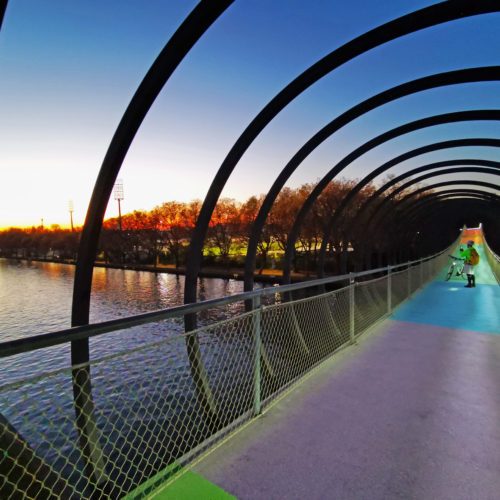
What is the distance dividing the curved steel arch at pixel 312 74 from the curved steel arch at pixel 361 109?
160 cm

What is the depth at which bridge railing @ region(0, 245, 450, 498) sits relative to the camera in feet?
8.03

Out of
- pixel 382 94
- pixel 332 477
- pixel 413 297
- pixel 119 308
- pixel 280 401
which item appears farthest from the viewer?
pixel 119 308

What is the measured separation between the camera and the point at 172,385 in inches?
188

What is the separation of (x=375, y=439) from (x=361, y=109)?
6317 mm

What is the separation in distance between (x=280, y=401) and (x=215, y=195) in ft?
11.1

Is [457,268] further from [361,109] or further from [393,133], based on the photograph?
[361,109]

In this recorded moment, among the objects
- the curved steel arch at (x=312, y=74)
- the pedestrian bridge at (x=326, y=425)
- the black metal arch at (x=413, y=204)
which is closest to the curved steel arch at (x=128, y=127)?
the pedestrian bridge at (x=326, y=425)

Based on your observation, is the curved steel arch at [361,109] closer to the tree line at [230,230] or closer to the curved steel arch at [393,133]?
the curved steel arch at [393,133]

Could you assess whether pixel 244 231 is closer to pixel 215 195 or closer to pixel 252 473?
pixel 215 195

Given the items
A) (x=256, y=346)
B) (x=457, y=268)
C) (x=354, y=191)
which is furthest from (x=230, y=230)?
(x=256, y=346)

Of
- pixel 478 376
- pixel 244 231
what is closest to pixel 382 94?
pixel 478 376

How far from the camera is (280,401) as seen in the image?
146 inches

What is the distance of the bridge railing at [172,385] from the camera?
245 cm

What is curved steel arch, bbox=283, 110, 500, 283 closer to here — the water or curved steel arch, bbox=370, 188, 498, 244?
the water
